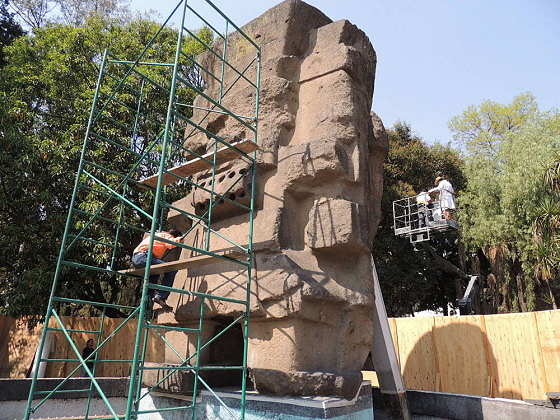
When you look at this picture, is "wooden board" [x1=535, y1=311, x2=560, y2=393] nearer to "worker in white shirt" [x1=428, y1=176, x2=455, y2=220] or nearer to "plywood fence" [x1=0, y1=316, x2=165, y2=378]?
"worker in white shirt" [x1=428, y1=176, x2=455, y2=220]

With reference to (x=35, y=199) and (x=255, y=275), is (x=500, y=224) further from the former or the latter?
(x=35, y=199)

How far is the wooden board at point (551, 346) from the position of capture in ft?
Result: 22.7

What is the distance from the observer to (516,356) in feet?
24.4

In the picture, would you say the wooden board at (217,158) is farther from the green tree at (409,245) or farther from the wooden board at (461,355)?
the green tree at (409,245)

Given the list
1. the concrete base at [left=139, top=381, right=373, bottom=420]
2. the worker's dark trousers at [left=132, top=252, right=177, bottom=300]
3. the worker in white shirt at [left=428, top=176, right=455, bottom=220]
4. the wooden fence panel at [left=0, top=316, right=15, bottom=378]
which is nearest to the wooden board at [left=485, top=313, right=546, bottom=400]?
the concrete base at [left=139, top=381, right=373, bottom=420]

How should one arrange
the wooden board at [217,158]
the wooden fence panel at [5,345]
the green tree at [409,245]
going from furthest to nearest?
the green tree at [409,245] < the wooden fence panel at [5,345] < the wooden board at [217,158]

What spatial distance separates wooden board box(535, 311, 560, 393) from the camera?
6.93m

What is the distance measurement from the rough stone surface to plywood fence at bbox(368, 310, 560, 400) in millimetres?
3416

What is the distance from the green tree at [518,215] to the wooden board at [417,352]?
7265mm

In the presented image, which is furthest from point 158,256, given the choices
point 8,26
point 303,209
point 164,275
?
point 8,26

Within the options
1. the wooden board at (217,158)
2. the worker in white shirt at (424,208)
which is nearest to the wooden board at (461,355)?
the wooden board at (217,158)

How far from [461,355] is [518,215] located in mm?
10062

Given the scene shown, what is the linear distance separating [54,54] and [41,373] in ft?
28.4

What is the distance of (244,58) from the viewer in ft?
22.4
